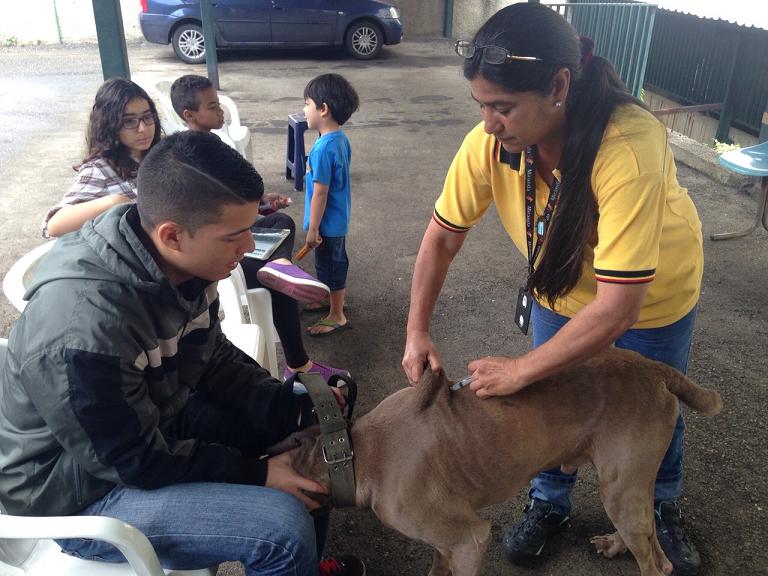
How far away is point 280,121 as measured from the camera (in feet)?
31.8

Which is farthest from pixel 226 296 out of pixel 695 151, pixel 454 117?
pixel 454 117

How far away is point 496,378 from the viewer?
2119 millimetres

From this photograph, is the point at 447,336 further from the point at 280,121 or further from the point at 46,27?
the point at 46,27

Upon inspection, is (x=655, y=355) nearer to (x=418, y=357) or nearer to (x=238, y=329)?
(x=418, y=357)

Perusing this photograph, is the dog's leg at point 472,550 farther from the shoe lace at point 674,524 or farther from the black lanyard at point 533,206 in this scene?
the shoe lace at point 674,524

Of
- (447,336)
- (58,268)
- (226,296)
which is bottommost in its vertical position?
(447,336)

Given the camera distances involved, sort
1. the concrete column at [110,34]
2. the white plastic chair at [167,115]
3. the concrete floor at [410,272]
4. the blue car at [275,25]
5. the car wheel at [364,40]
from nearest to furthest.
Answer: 1. the concrete floor at [410,272]
2. the white plastic chair at [167,115]
3. the concrete column at [110,34]
4. the blue car at [275,25]
5. the car wheel at [364,40]

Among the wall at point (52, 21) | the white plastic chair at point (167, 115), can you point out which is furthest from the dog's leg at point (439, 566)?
the wall at point (52, 21)

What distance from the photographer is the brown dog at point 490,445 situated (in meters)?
2.09

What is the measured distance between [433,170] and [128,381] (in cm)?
646

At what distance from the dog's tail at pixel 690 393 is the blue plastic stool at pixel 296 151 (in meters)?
5.17

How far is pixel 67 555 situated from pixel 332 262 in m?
2.83

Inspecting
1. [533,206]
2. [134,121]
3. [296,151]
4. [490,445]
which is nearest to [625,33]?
[296,151]

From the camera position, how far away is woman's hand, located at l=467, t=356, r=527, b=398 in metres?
2.09
